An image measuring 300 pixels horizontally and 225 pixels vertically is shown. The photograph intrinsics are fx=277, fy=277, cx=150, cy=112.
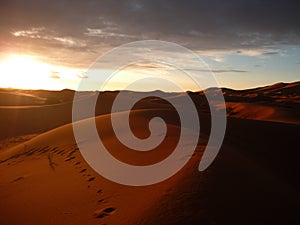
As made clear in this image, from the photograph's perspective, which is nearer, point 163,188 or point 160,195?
point 160,195

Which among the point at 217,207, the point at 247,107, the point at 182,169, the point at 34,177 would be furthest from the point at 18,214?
the point at 247,107

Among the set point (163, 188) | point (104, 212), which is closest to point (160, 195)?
point (163, 188)

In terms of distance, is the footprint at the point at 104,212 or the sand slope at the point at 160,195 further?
the footprint at the point at 104,212

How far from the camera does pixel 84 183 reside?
6613 mm

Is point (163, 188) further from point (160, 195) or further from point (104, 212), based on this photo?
point (104, 212)

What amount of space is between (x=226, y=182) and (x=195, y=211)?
3.80ft

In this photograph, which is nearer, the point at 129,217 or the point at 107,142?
the point at 129,217

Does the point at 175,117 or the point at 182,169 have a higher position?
the point at 175,117

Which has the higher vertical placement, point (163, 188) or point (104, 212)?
point (163, 188)

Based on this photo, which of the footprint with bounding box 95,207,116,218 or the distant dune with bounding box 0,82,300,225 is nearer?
the distant dune with bounding box 0,82,300,225

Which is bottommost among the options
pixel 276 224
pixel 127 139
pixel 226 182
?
pixel 276 224

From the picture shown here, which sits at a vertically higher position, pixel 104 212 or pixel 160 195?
pixel 160 195

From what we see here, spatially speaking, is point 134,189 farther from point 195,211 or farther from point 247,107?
point 247,107

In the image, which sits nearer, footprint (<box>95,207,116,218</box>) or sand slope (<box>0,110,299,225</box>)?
sand slope (<box>0,110,299,225</box>)
